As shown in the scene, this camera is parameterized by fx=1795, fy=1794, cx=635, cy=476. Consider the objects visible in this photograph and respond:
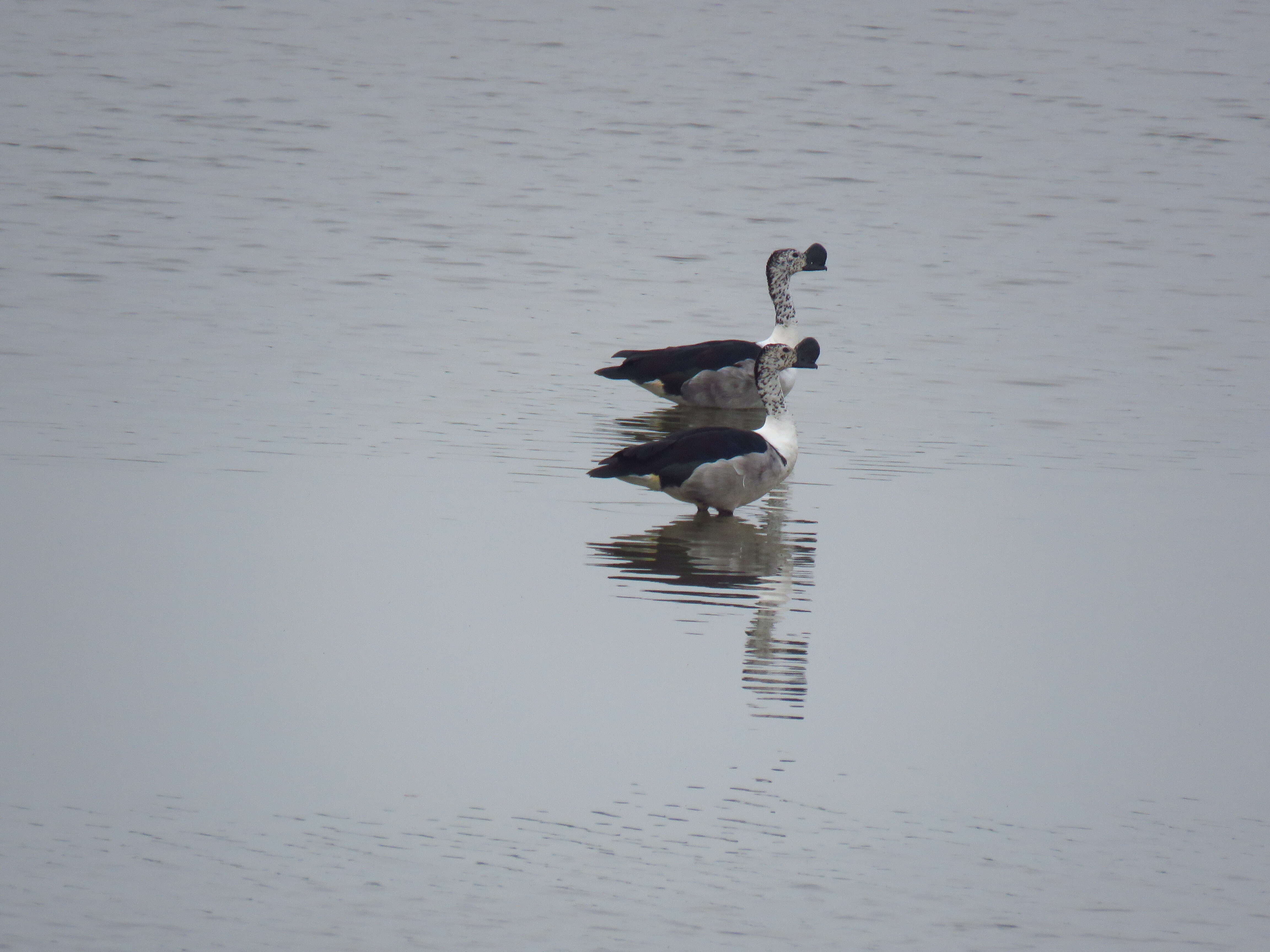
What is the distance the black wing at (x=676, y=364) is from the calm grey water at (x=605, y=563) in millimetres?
318

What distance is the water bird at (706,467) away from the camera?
34.2 feet

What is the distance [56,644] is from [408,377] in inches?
255

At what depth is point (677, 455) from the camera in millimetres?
10461

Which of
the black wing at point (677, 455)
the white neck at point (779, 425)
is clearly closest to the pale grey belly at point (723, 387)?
the white neck at point (779, 425)

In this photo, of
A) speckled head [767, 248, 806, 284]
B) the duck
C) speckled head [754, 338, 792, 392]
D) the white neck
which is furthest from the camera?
speckled head [767, 248, 806, 284]

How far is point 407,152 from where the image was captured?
2453 cm

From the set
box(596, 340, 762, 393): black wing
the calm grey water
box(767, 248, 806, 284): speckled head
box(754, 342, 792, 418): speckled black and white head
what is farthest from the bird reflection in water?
box(767, 248, 806, 284): speckled head

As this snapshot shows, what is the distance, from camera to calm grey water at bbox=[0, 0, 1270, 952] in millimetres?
5969

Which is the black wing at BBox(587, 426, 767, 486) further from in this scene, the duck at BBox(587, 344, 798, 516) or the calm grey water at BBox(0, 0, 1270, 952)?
the calm grey water at BBox(0, 0, 1270, 952)

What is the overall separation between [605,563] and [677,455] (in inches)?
48.5

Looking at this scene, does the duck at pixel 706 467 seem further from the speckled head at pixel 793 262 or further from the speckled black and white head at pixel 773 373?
the speckled head at pixel 793 262

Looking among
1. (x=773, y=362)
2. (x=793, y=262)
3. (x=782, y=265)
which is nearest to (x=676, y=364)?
(x=773, y=362)

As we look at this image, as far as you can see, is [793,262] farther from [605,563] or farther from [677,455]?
[605,563]

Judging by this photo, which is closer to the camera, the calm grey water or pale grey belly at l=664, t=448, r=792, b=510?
the calm grey water
